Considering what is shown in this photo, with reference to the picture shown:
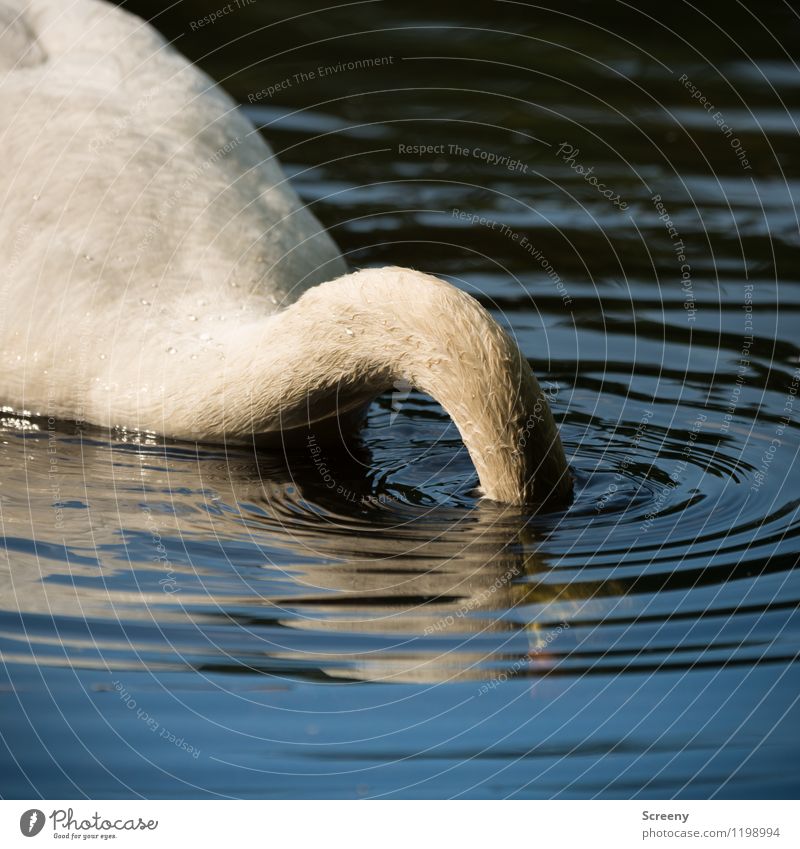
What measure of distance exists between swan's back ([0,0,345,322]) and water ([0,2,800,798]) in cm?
67

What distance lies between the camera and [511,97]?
1107cm

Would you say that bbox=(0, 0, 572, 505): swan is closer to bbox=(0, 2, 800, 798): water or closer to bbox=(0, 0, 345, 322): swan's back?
bbox=(0, 0, 345, 322): swan's back

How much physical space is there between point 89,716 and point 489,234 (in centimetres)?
484

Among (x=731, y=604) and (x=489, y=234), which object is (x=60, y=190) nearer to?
(x=489, y=234)

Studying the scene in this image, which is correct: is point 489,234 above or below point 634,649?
above

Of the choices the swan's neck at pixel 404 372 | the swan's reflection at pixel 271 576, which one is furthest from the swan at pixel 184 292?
the swan's reflection at pixel 271 576

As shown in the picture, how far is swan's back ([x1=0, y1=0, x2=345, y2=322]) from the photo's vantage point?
7254 mm

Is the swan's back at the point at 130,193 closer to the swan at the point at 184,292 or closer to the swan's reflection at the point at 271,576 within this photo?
the swan at the point at 184,292

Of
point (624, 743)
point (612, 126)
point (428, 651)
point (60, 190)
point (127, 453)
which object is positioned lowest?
point (624, 743)

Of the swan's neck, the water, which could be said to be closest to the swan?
the swan's neck

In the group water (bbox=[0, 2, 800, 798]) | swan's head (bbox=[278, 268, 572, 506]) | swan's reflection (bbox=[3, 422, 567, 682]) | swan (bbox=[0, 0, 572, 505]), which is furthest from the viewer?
swan (bbox=[0, 0, 572, 505])

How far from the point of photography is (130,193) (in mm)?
7434

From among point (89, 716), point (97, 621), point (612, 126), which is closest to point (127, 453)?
point (97, 621)

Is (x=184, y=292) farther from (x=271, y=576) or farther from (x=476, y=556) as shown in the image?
Answer: (x=476, y=556)
